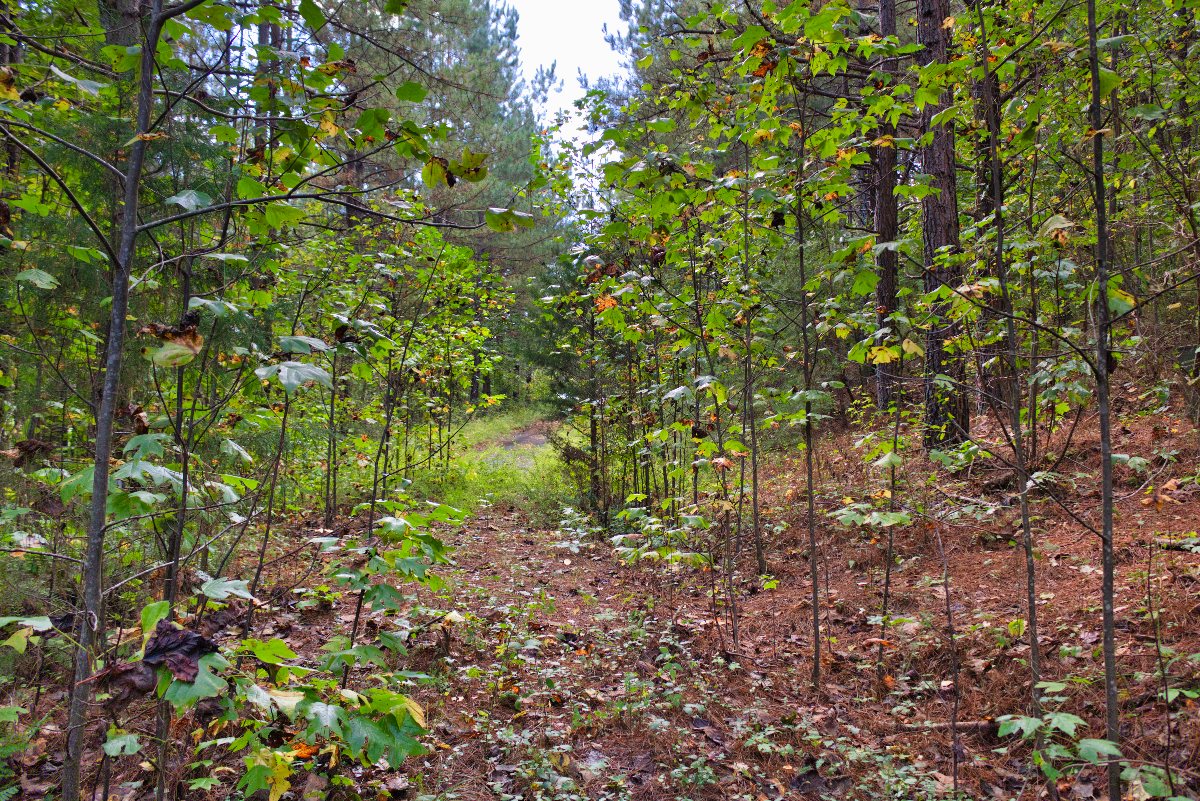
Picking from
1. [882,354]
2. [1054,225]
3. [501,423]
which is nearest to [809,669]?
[882,354]

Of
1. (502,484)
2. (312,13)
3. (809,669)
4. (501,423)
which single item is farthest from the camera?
(501,423)

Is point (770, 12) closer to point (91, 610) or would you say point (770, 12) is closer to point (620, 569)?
point (91, 610)

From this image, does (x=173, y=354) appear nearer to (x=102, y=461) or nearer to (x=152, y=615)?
(x=102, y=461)

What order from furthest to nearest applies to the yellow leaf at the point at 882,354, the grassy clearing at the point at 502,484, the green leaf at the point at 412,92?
the grassy clearing at the point at 502,484
the yellow leaf at the point at 882,354
the green leaf at the point at 412,92

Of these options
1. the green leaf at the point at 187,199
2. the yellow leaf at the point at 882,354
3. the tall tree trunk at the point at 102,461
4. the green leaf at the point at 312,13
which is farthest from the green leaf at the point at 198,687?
the yellow leaf at the point at 882,354

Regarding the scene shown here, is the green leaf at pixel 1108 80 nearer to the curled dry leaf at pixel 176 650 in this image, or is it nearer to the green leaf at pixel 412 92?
the green leaf at pixel 412 92

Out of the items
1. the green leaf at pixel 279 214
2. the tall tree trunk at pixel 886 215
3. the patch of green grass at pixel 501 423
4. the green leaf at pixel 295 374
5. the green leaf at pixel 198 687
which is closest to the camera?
the green leaf at pixel 198 687

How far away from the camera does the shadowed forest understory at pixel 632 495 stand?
6.48 feet

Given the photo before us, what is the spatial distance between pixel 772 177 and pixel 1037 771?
3148 mm

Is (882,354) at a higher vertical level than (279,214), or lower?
lower

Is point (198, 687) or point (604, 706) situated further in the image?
point (604, 706)

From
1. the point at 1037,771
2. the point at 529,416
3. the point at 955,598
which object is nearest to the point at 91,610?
the point at 1037,771

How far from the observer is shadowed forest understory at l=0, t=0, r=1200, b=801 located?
1.97m

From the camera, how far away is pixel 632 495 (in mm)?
4441
